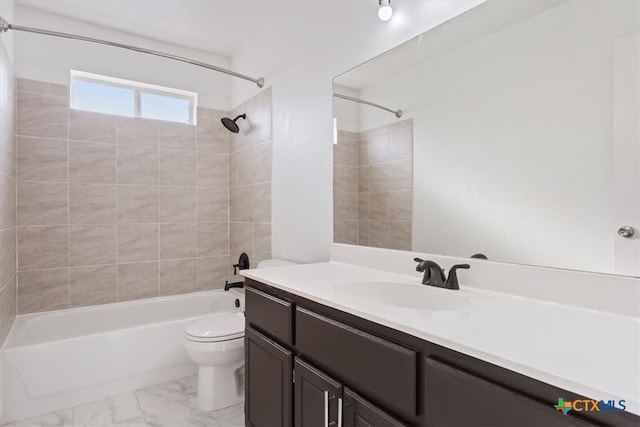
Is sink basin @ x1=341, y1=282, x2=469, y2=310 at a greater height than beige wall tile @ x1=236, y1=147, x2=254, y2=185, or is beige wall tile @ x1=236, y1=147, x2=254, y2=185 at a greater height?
beige wall tile @ x1=236, y1=147, x2=254, y2=185

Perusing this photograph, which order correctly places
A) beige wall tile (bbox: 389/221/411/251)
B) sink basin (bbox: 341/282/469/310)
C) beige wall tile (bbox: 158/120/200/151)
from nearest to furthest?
sink basin (bbox: 341/282/469/310) < beige wall tile (bbox: 389/221/411/251) < beige wall tile (bbox: 158/120/200/151)

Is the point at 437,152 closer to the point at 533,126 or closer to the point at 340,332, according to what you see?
Result: the point at 533,126

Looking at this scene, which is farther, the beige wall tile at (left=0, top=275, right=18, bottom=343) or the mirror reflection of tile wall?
the beige wall tile at (left=0, top=275, right=18, bottom=343)

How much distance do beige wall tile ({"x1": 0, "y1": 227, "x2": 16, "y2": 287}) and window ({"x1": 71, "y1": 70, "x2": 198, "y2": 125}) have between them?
42.4 inches

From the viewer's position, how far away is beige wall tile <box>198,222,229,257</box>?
3234 millimetres

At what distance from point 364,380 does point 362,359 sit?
6cm

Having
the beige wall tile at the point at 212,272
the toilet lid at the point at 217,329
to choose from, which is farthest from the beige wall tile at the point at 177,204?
the toilet lid at the point at 217,329

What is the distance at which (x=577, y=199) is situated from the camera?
108cm

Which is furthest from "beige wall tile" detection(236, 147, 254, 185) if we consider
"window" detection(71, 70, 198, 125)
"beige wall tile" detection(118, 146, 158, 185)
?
"beige wall tile" detection(118, 146, 158, 185)

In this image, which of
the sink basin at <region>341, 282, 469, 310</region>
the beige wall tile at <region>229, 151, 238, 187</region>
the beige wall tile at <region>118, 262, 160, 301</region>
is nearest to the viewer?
the sink basin at <region>341, 282, 469, 310</region>

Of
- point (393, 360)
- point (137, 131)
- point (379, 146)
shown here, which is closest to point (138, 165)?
point (137, 131)

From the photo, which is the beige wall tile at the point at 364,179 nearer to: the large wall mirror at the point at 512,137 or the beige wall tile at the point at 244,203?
the large wall mirror at the point at 512,137

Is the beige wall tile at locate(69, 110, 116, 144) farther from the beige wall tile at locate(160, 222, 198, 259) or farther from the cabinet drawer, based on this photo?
the cabinet drawer

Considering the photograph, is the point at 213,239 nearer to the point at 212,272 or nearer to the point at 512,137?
the point at 212,272
